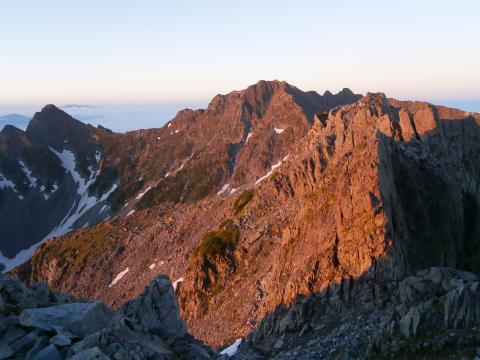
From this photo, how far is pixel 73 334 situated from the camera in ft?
80.9

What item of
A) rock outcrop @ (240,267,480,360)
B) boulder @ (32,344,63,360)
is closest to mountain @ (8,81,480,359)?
rock outcrop @ (240,267,480,360)

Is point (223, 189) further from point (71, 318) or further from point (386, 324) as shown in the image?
point (71, 318)

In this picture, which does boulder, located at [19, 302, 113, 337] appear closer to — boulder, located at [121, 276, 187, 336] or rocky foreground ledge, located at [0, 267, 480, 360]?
rocky foreground ledge, located at [0, 267, 480, 360]

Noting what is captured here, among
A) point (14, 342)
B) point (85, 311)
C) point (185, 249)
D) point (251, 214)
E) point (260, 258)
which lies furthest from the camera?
point (185, 249)

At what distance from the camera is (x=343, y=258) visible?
166ft

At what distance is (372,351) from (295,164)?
2556 inches

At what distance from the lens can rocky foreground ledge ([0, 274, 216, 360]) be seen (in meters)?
22.3

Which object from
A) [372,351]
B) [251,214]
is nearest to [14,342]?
[372,351]

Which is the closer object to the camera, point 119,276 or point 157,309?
point 157,309

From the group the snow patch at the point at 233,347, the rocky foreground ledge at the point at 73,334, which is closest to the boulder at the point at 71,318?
the rocky foreground ledge at the point at 73,334

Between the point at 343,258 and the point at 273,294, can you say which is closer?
the point at 343,258

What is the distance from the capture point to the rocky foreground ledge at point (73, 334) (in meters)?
22.3

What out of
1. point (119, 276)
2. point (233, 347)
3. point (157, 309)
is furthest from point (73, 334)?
point (119, 276)

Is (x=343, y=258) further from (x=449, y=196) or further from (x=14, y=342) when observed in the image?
(x=14, y=342)
